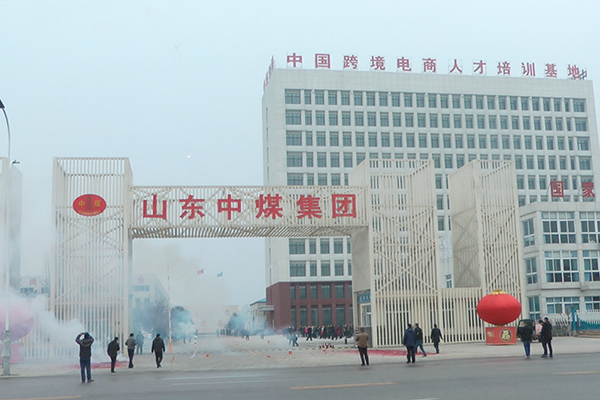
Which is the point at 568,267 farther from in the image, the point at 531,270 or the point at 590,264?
the point at 531,270

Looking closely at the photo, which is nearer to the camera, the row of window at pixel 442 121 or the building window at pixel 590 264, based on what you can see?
the building window at pixel 590 264

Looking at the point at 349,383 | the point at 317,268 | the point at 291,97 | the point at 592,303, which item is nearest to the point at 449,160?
the point at 291,97

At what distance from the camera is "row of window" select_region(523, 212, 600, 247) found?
51.9 metres

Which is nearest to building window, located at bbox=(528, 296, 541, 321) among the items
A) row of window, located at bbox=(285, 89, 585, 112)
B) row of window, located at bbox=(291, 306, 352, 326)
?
row of window, located at bbox=(291, 306, 352, 326)

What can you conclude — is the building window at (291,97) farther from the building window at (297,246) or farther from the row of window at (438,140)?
the building window at (297,246)

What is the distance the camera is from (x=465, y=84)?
85.6 meters

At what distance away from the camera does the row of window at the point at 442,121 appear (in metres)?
82.5

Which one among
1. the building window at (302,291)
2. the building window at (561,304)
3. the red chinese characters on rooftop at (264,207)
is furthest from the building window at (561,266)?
the building window at (302,291)

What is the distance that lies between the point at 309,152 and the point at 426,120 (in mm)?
16249

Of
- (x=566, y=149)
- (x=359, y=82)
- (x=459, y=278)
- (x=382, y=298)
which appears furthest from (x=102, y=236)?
(x=566, y=149)

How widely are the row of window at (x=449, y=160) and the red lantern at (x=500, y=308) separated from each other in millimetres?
48311

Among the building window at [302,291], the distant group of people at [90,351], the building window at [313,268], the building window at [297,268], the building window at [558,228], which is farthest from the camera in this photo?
the building window at [313,268]

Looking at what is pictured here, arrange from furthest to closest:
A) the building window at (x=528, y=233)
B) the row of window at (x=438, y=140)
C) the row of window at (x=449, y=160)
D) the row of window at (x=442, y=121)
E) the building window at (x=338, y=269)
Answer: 1. the row of window at (x=442, y=121)
2. the row of window at (x=438, y=140)
3. the row of window at (x=449, y=160)
4. the building window at (x=338, y=269)
5. the building window at (x=528, y=233)

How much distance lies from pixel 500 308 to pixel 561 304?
21.8 m
